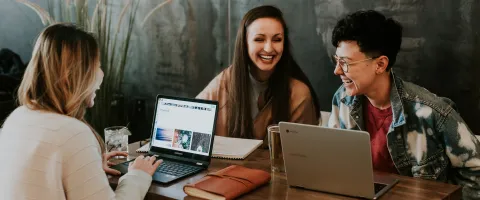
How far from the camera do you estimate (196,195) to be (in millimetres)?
1743

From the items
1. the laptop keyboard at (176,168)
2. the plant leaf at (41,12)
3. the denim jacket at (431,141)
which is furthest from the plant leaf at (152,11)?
the denim jacket at (431,141)

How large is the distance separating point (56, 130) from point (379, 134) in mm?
1285

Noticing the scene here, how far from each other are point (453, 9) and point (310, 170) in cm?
133

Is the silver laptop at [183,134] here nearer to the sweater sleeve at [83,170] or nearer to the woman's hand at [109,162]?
the woman's hand at [109,162]

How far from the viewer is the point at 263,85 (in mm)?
2834

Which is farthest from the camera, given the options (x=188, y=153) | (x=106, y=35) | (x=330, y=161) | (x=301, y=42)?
(x=106, y=35)

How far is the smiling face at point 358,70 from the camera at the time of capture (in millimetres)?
2186

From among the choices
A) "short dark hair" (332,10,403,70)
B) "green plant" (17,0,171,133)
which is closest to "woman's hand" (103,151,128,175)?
"short dark hair" (332,10,403,70)

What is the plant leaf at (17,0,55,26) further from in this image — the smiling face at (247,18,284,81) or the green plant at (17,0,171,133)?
the smiling face at (247,18,284,81)

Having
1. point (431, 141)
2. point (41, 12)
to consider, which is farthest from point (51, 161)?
point (41, 12)

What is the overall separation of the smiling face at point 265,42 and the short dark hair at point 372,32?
61 centimetres

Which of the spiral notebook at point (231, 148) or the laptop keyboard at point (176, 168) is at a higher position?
the spiral notebook at point (231, 148)

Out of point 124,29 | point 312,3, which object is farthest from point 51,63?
point 124,29

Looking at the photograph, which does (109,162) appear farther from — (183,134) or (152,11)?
(152,11)
